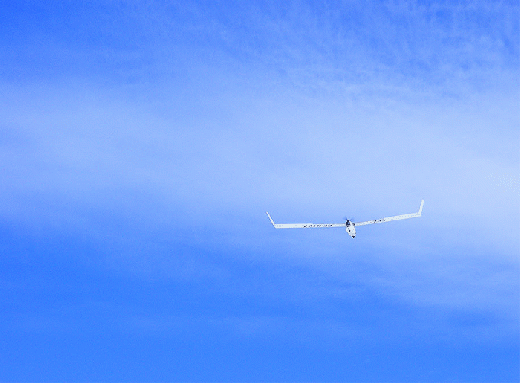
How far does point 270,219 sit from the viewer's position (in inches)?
7756

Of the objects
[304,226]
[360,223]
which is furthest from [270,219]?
[360,223]

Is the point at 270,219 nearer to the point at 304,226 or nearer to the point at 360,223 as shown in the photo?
the point at 304,226

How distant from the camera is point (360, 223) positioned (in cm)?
19412

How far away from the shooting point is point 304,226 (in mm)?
196750

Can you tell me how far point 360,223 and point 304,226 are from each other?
16.6m

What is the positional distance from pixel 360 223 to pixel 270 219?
26722 millimetres

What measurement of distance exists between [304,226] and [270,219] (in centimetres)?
1039
